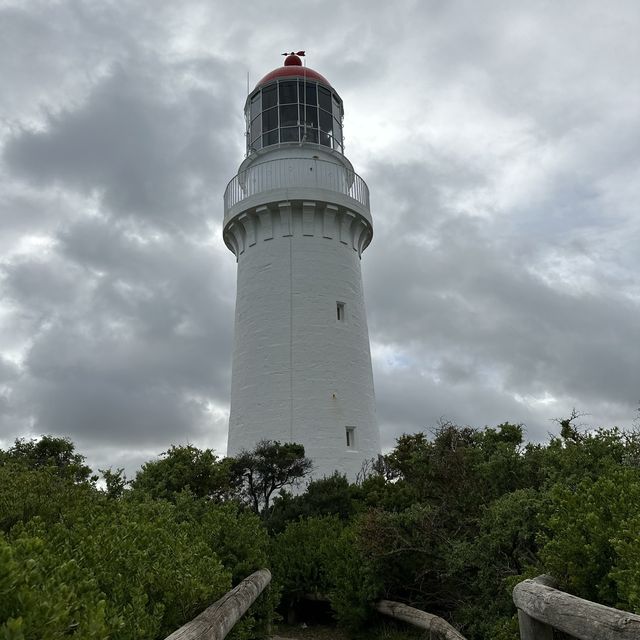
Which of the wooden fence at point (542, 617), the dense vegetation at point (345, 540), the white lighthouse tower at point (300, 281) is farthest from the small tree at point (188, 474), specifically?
the wooden fence at point (542, 617)

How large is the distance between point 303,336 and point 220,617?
14958 mm

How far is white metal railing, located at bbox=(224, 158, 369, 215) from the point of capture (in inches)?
866

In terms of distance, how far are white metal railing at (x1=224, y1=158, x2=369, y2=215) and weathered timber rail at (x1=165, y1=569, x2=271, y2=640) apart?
53.1ft

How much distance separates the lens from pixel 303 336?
2019 cm

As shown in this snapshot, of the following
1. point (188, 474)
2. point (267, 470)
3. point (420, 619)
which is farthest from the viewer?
point (267, 470)

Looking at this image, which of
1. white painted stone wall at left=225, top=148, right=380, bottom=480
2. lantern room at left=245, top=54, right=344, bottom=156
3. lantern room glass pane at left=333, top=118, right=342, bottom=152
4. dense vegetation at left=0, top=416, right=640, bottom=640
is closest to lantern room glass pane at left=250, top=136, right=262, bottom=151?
lantern room at left=245, top=54, right=344, bottom=156

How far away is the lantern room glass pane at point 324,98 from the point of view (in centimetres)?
2339

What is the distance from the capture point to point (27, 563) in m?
2.71

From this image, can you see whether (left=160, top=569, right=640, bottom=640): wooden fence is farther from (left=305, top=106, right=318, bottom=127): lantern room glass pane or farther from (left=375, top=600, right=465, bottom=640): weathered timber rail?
(left=305, top=106, right=318, bottom=127): lantern room glass pane

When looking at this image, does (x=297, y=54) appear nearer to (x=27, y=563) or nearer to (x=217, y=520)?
(x=217, y=520)

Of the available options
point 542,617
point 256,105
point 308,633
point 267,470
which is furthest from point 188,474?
point 256,105

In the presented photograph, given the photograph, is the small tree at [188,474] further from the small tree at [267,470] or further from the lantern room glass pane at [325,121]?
the lantern room glass pane at [325,121]

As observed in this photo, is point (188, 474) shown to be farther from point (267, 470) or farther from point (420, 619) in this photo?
point (420, 619)

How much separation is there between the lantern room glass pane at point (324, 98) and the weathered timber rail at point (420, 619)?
18038mm
